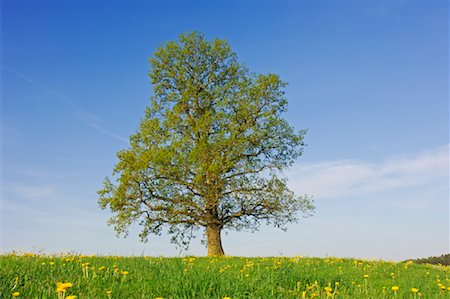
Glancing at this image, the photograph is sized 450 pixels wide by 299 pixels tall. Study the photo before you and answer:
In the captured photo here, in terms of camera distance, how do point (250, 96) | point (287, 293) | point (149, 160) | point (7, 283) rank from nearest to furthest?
point (7, 283) → point (287, 293) → point (149, 160) → point (250, 96)

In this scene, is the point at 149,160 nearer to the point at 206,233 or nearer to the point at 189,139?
the point at 189,139

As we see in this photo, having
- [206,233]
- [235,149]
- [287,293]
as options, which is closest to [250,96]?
[235,149]

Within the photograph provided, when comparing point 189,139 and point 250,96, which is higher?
point 250,96

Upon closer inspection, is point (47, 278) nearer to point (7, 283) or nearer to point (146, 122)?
point (7, 283)

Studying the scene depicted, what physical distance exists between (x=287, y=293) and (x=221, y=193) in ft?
50.3

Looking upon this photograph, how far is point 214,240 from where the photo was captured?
21766mm

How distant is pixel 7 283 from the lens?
574 cm

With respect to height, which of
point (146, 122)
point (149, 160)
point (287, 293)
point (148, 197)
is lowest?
point (287, 293)

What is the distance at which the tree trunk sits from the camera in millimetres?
21641

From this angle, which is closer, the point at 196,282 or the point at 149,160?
the point at 196,282

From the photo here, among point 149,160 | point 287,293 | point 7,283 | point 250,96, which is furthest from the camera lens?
point 250,96

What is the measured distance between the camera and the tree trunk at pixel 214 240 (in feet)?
71.0

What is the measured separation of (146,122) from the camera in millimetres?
23000

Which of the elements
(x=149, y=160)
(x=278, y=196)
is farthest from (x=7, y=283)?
(x=278, y=196)
